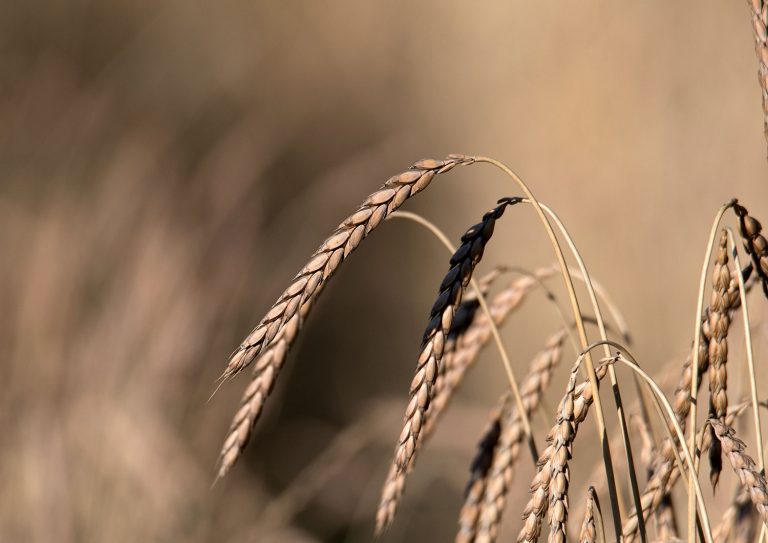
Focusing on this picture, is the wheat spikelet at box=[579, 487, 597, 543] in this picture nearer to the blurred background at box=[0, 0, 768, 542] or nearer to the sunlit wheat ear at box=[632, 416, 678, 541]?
the sunlit wheat ear at box=[632, 416, 678, 541]

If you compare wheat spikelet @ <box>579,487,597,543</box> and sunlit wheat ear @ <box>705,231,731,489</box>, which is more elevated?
sunlit wheat ear @ <box>705,231,731,489</box>

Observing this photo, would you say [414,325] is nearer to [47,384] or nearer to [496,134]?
[496,134]

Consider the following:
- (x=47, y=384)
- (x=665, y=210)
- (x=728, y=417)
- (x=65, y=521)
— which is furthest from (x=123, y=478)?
(x=665, y=210)

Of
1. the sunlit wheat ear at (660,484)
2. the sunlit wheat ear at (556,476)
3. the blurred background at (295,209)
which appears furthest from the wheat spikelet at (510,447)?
the blurred background at (295,209)

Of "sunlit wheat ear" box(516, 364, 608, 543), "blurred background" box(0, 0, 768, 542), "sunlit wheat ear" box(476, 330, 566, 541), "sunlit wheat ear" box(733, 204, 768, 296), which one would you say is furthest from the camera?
"blurred background" box(0, 0, 768, 542)

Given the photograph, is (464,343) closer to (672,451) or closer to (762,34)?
(672,451)

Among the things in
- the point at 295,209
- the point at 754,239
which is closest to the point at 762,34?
the point at 754,239

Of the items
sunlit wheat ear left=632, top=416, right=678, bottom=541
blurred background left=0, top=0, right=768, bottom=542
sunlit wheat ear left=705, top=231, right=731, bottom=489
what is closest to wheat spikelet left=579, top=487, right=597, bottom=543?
sunlit wheat ear left=705, top=231, right=731, bottom=489
